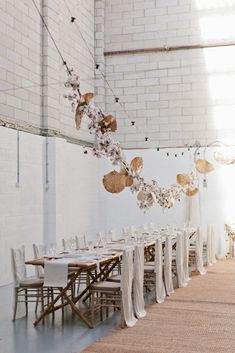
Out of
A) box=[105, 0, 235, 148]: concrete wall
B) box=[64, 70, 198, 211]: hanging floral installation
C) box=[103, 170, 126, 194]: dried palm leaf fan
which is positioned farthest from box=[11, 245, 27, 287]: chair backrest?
box=[105, 0, 235, 148]: concrete wall

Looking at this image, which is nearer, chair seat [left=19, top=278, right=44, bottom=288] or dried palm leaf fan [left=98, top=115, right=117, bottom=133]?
chair seat [left=19, top=278, right=44, bottom=288]

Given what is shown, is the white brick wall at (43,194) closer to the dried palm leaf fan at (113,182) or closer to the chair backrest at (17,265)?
the dried palm leaf fan at (113,182)

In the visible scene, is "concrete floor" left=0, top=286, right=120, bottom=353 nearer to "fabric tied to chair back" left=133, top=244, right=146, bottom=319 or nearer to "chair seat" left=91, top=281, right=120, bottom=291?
"fabric tied to chair back" left=133, top=244, right=146, bottom=319

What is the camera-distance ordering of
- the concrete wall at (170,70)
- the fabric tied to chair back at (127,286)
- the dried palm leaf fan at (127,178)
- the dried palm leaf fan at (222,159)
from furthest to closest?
the concrete wall at (170,70), the dried palm leaf fan at (222,159), the dried palm leaf fan at (127,178), the fabric tied to chair back at (127,286)

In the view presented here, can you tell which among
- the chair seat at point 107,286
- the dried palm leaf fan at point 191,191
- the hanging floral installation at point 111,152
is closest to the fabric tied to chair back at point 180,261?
the hanging floral installation at point 111,152

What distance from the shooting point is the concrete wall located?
47.3 ft

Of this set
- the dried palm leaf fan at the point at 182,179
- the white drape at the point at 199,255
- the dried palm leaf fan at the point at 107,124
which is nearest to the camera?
the dried palm leaf fan at the point at 107,124

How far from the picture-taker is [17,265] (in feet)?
23.7

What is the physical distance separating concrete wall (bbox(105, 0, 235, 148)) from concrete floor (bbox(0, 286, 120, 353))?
8212 mm

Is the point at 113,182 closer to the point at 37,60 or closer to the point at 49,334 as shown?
the point at 49,334

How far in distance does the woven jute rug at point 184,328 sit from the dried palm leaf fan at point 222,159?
199 inches

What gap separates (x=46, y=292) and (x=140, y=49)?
29.2 feet

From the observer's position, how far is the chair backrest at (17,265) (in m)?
7.15

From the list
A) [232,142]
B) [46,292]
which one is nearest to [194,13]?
[232,142]
